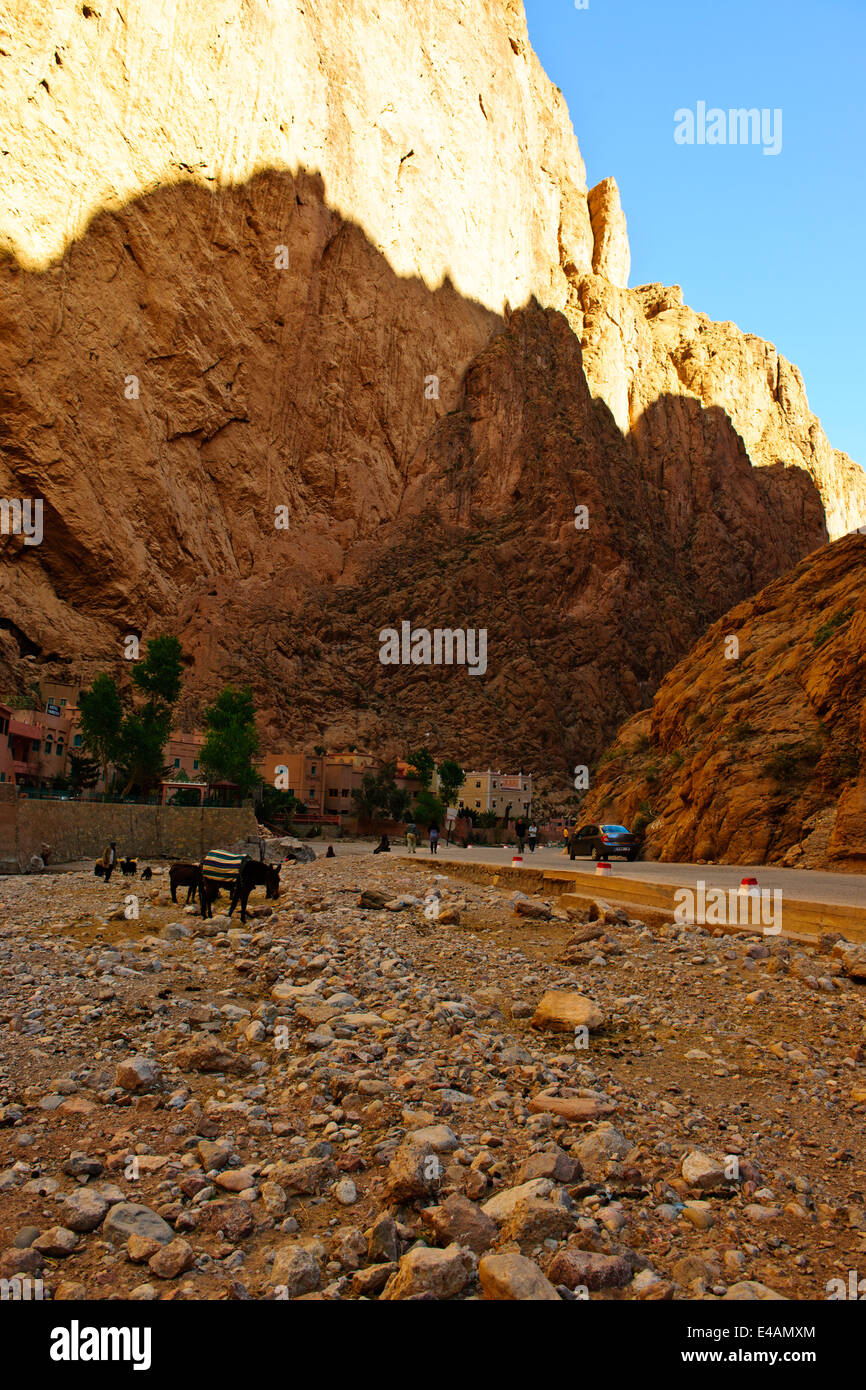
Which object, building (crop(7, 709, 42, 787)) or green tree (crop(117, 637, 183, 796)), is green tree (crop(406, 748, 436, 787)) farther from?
building (crop(7, 709, 42, 787))

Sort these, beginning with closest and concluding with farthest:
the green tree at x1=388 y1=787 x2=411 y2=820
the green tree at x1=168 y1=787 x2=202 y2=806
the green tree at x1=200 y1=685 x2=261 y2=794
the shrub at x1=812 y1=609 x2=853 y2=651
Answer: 1. the shrub at x1=812 y1=609 x2=853 y2=651
2. the green tree at x1=168 y1=787 x2=202 y2=806
3. the green tree at x1=200 y1=685 x2=261 y2=794
4. the green tree at x1=388 y1=787 x2=411 y2=820

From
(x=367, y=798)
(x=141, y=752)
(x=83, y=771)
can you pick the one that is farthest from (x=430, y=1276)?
(x=367, y=798)

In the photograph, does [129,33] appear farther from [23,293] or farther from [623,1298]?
[623,1298]

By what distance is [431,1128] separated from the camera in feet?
16.2

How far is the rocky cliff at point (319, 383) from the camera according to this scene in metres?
67.2

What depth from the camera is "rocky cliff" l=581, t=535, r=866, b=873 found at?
1944 cm

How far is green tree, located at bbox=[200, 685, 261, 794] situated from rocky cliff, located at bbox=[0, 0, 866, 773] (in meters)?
10.9

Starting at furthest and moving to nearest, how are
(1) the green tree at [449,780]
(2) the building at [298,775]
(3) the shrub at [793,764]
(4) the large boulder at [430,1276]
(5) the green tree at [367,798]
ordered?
(1) the green tree at [449,780], (5) the green tree at [367,798], (2) the building at [298,775], (3) the shrub at [793,764], (4) the large boulder at [430,1276]

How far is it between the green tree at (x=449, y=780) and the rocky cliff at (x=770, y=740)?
133 feet

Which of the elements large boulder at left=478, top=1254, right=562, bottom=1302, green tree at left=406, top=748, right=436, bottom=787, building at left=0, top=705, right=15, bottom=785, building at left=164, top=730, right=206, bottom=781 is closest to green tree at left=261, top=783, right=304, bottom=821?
building at left=164, top=730, right=206, bottom=781

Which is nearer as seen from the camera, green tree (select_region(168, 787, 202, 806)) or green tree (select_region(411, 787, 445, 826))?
green tree (select_region(168, 787, 202, 806))

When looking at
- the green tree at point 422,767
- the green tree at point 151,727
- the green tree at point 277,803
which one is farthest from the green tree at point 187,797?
the green tree at point 422,767

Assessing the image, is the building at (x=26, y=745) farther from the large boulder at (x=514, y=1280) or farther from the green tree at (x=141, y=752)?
the large boulder at (x=514, y=1280)

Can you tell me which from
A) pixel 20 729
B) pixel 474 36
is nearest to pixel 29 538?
pixel 20 729
